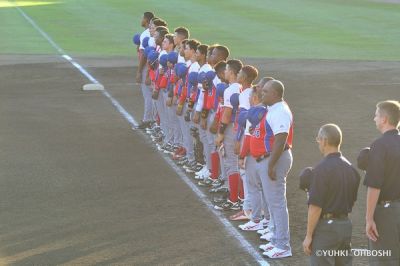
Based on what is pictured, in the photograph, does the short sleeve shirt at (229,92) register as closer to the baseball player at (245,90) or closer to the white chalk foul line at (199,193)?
the baseball player at (245,90)

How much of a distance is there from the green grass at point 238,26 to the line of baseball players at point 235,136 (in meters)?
13.4

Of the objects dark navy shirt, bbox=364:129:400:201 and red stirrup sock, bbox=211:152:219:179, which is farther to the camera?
red stirrup sock, bbox=211:152:219:179

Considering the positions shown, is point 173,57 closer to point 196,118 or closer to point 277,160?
point 196,118

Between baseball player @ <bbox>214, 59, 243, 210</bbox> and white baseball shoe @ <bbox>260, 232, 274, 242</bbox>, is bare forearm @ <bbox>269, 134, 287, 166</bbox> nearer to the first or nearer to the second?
white baseball shoe @ <bbox>260, 232, 274, 242</bbox>

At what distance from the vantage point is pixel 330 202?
823 cm

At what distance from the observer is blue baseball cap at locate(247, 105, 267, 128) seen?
417 inches

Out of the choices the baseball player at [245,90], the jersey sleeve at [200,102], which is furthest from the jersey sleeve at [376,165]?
the jersey sleeve at [200,102]

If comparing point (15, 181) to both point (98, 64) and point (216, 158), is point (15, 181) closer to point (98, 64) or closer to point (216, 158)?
point (216, 158)

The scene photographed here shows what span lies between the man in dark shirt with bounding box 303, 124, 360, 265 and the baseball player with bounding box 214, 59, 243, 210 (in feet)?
13.0

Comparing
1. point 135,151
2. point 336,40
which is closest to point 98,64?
point 336,40

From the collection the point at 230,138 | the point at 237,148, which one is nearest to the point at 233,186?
the point at 230,138

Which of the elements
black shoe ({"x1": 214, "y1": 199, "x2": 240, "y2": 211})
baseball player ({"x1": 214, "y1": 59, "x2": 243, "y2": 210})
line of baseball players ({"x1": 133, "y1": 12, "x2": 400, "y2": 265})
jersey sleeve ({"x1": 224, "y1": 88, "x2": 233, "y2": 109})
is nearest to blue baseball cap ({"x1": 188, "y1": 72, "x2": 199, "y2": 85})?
line of baseball players ({"x1": 133, "y1": 12, "x2": 400, "y2": 265})

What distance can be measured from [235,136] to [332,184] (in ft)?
13.8

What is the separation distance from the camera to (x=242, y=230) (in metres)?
11.3
